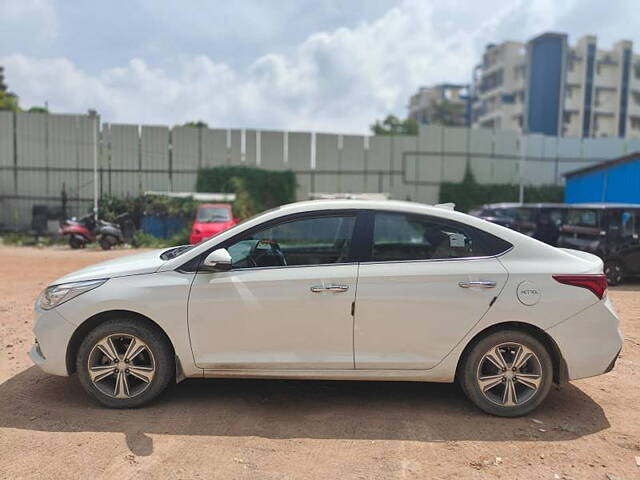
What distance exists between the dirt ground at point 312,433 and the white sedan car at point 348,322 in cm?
29

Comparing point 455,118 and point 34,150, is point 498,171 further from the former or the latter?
point 455,118

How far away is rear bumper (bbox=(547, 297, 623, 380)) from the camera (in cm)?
391

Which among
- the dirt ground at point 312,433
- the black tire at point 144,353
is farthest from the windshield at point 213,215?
the black tire at point 144,353

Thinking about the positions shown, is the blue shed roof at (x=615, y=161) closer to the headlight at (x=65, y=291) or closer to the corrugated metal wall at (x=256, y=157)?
the corrugated metal wall at (x=256, y=157)

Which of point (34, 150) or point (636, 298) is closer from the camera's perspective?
point (636, 298)

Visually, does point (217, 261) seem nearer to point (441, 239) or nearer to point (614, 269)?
point (441, 239)

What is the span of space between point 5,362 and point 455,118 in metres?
80.4

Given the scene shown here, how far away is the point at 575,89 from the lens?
60625 mm

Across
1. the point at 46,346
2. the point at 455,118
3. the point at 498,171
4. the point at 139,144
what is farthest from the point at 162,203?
the point at 455,118

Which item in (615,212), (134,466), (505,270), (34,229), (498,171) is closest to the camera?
(134,466)

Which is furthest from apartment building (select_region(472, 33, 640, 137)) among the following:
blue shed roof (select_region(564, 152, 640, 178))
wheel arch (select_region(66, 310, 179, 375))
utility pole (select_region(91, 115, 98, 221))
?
wheel arch (select_region(66, 310, 179, 375))

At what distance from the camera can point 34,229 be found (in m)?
23.0

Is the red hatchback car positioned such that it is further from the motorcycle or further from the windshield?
the motorcycle

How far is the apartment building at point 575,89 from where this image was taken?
60.0 meters
